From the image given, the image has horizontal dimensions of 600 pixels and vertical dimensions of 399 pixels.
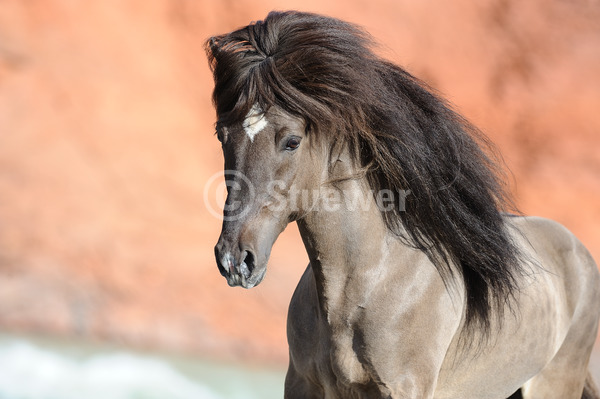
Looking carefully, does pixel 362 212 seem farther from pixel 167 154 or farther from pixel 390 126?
pixel 167 154

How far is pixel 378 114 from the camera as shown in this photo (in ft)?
6.86

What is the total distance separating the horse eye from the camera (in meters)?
1.89

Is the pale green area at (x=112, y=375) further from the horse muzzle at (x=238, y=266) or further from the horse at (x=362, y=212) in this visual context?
the horse muzzle at (x=238, y=266)

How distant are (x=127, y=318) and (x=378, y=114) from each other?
6.72 meters

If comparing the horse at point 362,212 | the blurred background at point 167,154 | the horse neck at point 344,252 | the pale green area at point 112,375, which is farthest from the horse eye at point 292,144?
the blurred background at point 167,154

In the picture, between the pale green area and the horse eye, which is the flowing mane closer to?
the horse eye

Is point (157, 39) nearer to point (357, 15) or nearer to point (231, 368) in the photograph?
point (357, 15)

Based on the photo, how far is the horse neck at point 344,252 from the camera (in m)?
2.06

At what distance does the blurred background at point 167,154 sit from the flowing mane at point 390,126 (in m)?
5.31

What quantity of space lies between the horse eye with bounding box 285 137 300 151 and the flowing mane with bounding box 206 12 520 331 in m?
0.08

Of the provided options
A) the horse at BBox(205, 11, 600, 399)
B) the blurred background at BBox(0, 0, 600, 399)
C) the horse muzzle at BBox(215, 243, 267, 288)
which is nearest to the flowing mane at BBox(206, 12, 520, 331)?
the horse at BBox(205, 11, 600, 399)

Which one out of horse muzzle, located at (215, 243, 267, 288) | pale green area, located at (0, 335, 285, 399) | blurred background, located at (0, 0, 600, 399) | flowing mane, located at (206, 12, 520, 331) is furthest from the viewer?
blurred background, located at (0, 0, 600, 399)

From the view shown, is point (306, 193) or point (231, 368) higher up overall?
point (306, 193)

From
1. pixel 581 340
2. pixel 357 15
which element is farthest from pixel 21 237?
pixel 581 340
